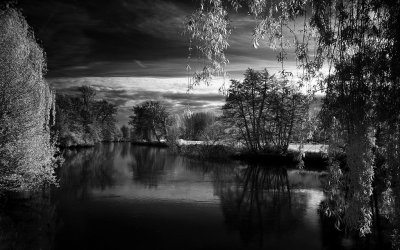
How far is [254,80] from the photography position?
145ft

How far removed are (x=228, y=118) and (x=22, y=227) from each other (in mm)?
35290

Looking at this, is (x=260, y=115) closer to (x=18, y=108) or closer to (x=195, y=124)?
(x=18, y=108)

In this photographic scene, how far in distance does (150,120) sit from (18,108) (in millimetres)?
74218

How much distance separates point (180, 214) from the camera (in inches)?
670

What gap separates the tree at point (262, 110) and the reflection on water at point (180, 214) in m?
16.4

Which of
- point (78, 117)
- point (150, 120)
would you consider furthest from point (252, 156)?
point (150, 120)

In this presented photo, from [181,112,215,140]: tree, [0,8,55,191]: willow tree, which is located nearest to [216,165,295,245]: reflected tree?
[0,8,55,191]: willow tree

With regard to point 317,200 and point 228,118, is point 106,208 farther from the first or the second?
point 228,118

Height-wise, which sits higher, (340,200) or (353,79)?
(353,79)

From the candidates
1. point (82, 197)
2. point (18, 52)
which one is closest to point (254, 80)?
point (82, 197)

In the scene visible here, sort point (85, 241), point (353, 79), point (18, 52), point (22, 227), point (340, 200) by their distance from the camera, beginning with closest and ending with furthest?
1. point (353, 79)
2. point (340, 200)
3. point (85, 241)
4. point (22, 227)
5. point (18, 52)

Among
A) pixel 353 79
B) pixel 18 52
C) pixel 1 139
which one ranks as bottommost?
pixel 1 139

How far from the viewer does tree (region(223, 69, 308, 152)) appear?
4366 centimetres

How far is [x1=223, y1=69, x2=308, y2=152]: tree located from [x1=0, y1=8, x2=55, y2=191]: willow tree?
96.9 ft
